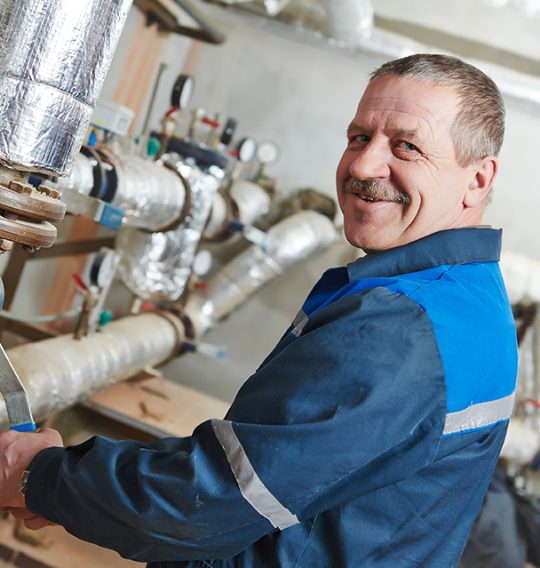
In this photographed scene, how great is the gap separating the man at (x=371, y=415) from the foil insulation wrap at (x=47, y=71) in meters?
0.38

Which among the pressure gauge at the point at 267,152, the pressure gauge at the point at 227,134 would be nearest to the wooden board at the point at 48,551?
the pressure gauge at the point at 227,134

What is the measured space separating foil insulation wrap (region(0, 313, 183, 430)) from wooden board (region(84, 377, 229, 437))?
15 cm

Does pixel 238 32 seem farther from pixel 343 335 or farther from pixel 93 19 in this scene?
A: pixel 343 335

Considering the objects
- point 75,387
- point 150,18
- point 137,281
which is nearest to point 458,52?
point 150,18

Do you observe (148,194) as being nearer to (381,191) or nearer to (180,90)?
(180,90)

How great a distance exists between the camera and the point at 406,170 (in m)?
1.04

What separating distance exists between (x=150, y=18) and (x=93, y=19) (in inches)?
88.9

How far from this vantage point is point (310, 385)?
2.81 ft

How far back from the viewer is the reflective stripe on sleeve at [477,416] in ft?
2.93

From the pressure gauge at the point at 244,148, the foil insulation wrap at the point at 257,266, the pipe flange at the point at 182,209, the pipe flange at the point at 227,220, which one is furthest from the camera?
the foil insulation wrap at the point at 257,266

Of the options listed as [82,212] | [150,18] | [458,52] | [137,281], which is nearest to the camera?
[82,212]

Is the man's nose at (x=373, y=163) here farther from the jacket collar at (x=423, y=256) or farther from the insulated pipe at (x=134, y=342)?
the insulated pipe at (x=134, y=342)

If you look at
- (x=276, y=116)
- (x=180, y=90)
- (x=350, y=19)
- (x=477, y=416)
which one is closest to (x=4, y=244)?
(x=477, y=416)

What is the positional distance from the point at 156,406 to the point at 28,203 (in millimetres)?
1926
